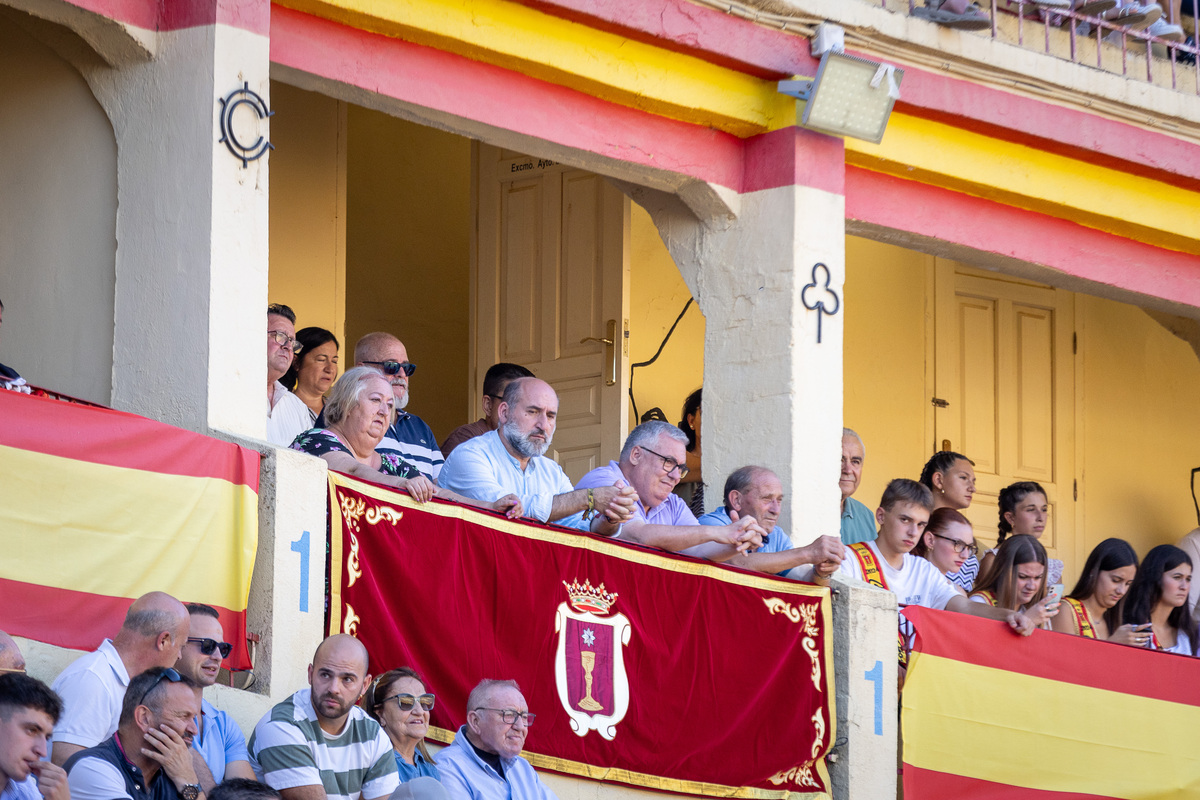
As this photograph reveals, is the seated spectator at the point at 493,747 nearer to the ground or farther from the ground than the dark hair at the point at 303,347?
nearer to the ground

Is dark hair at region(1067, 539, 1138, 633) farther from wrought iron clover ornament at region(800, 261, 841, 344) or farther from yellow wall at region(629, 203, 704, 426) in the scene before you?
yellow wall at region(629, 203, 704, 426)

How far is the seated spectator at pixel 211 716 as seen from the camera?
5551 millimetres

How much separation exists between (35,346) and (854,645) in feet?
11.5

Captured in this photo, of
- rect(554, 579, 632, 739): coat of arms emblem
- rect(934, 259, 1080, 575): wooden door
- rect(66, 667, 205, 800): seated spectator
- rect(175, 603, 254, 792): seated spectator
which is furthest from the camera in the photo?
rect(934, 259, 1080, 575): wooden door

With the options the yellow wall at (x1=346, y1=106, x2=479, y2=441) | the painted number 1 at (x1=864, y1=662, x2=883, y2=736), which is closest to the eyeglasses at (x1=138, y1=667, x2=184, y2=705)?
the painted number 1 at (x1=864, y1=662, x2=883, y2=736)

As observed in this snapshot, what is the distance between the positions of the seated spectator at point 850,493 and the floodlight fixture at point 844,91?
1.41 m

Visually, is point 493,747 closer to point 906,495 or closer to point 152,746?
point 152,746

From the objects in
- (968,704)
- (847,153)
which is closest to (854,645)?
(968,704)

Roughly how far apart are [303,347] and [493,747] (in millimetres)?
2623

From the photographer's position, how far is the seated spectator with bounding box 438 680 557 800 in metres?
6.14

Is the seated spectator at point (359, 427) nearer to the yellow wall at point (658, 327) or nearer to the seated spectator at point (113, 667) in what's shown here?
the seated spectator at point (113, 667)

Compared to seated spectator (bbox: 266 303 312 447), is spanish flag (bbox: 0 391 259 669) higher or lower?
lower

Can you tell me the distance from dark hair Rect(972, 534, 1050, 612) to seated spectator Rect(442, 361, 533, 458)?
7.46 ft

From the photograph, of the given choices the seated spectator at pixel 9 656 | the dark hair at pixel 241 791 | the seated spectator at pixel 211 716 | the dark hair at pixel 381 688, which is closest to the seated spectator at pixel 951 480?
the dark hair at pixel 381 688
